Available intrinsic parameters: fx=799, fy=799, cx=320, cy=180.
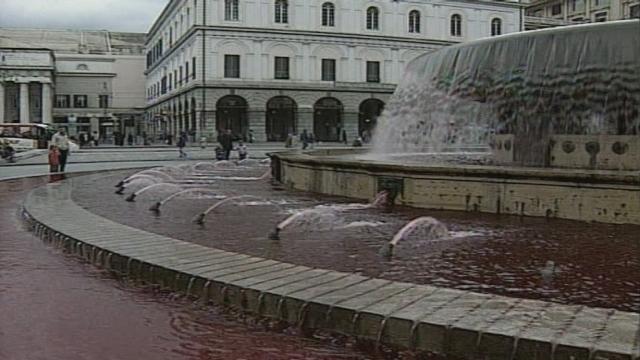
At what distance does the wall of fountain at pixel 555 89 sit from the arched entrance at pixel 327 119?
170 feet

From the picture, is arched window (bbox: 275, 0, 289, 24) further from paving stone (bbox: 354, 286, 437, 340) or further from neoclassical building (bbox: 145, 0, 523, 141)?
paving stone (bbox: 354, 286, 437, 340)

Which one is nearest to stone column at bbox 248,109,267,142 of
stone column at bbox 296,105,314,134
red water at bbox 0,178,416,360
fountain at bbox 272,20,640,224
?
stone column at bbox 296,105,314,134

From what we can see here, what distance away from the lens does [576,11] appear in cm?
8306

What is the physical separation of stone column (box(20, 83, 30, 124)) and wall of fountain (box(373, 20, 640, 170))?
79.0 meters

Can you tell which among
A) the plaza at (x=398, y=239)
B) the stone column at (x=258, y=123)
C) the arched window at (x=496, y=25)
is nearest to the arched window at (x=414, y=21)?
the arched window at (x=496, y=25)

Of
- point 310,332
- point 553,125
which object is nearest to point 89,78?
point 553,125

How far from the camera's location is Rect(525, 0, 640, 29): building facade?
74.9m

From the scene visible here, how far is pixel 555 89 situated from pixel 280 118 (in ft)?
180

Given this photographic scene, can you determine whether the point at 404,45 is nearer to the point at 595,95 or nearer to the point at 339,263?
the point at 595,95

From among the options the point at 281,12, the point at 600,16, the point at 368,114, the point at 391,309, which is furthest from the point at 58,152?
the point at 600,16

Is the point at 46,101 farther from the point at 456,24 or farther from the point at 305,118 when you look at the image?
the point at 456,24

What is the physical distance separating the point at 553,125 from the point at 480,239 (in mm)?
5270

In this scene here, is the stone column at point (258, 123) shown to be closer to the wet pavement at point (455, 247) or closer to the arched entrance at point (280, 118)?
the arched entrance at point (280, 118)

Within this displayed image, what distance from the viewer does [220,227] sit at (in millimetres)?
9070
